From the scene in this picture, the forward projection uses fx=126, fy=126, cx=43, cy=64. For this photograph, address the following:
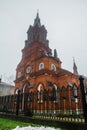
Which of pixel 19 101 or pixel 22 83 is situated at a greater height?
pixel 22 83

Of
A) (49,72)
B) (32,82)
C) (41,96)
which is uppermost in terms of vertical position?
(49,72)

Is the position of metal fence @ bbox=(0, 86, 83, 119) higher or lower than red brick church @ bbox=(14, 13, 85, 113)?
lower

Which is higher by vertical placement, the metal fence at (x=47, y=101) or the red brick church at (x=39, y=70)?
the red brick church at (x=39, y=70)

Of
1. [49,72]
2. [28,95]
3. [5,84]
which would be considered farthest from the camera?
[5,84]

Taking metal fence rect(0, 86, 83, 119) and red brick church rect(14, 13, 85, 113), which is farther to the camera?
red brick church rect(14, 13, 85, 113)

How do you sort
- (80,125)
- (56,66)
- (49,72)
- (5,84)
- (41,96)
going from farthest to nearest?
(5,84)
(56,66)
(49,72)
(41,96)
(80,125)

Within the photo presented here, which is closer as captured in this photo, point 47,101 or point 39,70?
point 47,101

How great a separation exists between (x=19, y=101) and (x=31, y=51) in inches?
820

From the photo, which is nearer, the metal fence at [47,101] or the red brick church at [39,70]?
the metal fence at [47,101]

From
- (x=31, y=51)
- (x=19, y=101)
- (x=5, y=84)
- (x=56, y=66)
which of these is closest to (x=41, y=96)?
(x=19, y=101)

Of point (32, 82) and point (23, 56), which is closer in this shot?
point (32, 82)

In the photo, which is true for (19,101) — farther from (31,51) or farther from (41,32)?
(41,32)

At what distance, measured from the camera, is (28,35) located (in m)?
32.3

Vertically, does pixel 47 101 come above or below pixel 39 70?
below
